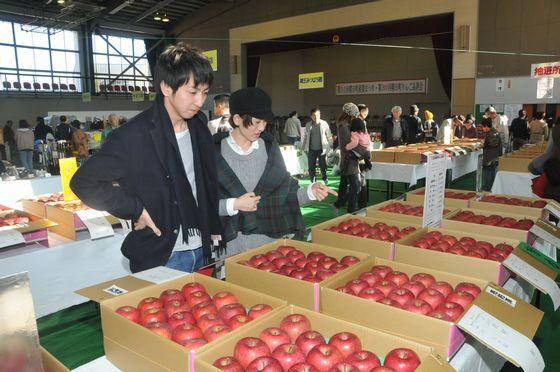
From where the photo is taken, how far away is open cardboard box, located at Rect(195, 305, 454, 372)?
94 centimetres

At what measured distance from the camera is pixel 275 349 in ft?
3.43

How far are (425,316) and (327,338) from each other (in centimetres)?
28

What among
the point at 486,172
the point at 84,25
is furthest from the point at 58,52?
the point at 486,172

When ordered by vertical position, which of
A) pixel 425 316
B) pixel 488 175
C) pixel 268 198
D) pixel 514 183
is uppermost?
pixel 268 198

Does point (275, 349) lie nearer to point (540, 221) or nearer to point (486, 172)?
point (540, 221)

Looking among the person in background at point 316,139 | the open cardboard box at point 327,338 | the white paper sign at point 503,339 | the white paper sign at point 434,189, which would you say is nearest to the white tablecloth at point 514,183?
the white paper sign at point 434,189

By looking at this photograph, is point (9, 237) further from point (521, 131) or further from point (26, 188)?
point (521, 131)

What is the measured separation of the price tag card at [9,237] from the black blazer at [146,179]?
105cm

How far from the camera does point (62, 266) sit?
104 inches

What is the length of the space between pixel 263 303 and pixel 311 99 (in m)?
20.1

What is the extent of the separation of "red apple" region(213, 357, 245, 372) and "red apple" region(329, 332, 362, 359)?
245 millimetres

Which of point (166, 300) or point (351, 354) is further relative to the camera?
point (166, 300)

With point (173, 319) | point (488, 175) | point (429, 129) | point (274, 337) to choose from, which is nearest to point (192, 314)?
point (173, 319)

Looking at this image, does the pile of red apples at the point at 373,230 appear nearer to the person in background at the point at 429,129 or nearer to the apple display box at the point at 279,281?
the apple display box at the point at 279,281
